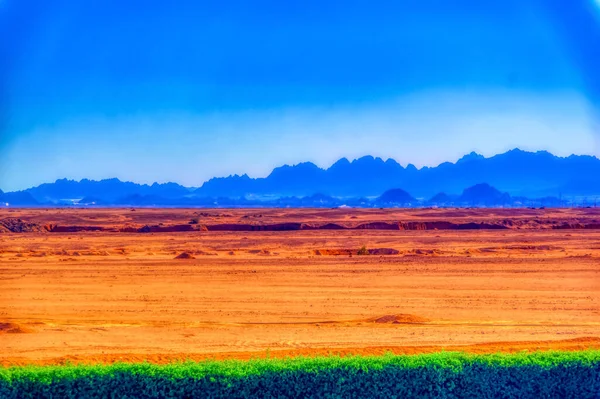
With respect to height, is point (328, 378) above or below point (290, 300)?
above

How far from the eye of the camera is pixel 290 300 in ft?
82.0

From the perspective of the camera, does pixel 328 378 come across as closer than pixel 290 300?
Yes

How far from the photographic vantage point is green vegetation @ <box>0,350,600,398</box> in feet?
37.9

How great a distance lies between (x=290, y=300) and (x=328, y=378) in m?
13.3

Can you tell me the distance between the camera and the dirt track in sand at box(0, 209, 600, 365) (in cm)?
1806

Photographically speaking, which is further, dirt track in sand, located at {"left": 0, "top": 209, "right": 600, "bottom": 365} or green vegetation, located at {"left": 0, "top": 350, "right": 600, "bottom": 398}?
dirt track in sand, located at {"left": 0, "top": 209, "right": 600, "bottom": 365}

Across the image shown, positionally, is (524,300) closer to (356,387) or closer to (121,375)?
(356,387)

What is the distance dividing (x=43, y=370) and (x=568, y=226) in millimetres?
57231

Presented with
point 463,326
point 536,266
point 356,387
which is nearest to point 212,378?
point 356,387

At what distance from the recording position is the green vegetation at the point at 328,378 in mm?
11539

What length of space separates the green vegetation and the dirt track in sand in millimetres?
2556

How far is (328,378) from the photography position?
38.4ft

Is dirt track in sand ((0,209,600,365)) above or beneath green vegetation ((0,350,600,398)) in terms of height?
beneath

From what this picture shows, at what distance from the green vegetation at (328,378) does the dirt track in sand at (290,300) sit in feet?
8.39
